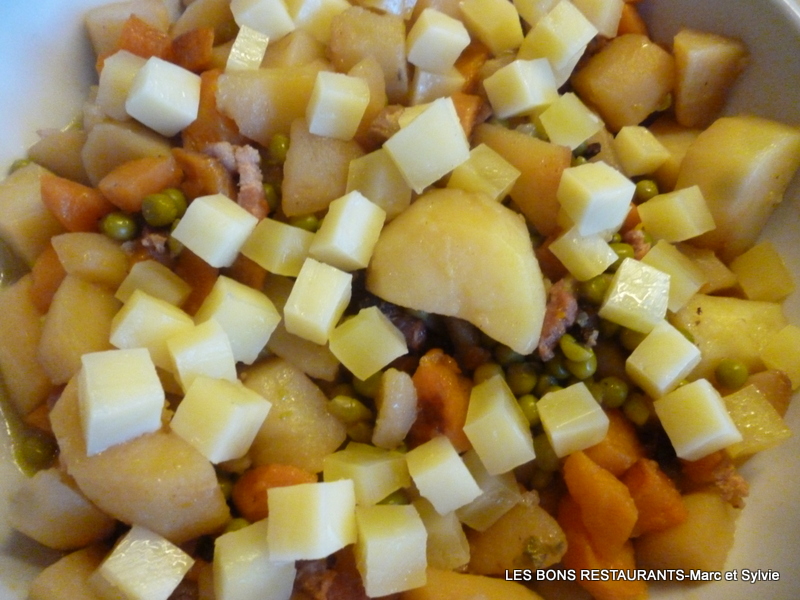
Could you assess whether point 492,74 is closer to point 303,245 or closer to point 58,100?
point 303,245

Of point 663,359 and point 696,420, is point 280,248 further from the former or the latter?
point 696,420

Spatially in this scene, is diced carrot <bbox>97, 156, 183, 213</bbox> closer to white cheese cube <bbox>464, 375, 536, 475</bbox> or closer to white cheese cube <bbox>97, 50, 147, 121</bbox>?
white cheese cube <bbox>97, 50, 147, 121</bbox>

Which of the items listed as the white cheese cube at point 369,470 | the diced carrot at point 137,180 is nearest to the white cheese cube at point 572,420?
the white cheese cube at point 369,470

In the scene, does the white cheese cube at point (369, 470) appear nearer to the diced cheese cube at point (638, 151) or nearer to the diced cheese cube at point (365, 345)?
the diced cheese cube at point (365, 345)

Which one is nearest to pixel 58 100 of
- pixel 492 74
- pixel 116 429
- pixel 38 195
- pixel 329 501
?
pixel 38 195

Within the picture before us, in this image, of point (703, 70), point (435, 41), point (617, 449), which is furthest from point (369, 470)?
point (703, 70)

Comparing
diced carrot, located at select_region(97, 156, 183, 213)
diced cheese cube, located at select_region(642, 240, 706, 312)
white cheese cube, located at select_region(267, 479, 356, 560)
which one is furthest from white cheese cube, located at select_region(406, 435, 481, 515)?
diced carrot, located at select_region(97, 156, 183, 213)
